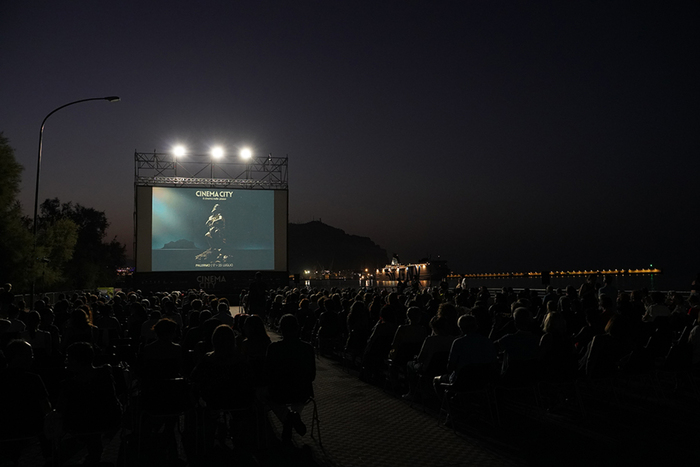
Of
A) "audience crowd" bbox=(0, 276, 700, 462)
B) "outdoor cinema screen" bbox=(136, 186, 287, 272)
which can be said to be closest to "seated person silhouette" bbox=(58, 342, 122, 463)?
"audience crowd" bbox=(0, 276, 700, 462)

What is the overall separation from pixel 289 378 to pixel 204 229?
75.7 feet

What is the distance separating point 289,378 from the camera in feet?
15.9

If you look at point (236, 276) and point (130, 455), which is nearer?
point (130, 455)

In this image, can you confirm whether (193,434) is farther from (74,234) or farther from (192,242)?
(74,234)

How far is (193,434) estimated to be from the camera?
5.30 meters

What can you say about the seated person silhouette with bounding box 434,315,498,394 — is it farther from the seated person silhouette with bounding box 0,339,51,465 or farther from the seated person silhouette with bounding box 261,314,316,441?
the seated person silhouette with bounding box 0,339,51,465

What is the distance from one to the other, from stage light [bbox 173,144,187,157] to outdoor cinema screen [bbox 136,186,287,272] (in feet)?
6.57

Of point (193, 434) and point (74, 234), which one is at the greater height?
point (74, 234)

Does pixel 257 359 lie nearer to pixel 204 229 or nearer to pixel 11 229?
pixel 204 229

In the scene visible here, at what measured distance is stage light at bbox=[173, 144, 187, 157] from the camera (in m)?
27.7

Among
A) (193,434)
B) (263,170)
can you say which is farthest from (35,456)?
(263,170)

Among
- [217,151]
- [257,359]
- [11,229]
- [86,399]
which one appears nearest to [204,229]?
[217,151]

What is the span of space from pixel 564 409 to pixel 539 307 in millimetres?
4428

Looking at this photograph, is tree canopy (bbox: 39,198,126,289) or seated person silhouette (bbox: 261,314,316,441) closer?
seated person silhouette (bbox: 261,314,316,441)
